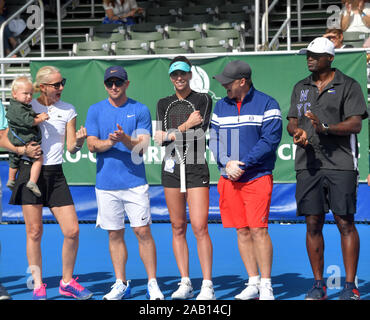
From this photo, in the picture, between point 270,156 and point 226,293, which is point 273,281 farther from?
point 270,156

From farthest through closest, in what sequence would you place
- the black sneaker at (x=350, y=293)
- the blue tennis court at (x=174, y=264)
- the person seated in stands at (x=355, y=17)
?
the person seated in stands at (x=355, y=17)
the blue tennis court at (x=174, y=264)
the black sneaker at (x=350, y=293)

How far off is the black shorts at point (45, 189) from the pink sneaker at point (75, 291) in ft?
2.43

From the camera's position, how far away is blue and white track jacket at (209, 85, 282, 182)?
673 cm

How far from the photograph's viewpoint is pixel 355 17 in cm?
1283

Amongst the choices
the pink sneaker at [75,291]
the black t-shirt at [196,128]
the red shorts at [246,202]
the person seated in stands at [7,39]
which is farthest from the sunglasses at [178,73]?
the person seated in stands at [7,39]

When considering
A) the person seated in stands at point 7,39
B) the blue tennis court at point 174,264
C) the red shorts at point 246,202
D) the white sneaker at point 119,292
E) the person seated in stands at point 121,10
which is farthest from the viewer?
the person seated in stands at point 121,10

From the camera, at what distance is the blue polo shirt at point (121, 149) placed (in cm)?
692

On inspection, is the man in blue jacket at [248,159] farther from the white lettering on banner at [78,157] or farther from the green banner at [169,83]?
the white lettering on banner at [78,157]

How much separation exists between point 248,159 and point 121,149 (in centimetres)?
117

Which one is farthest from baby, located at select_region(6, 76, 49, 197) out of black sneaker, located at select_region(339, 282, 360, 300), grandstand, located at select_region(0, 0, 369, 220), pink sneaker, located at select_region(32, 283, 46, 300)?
grandstand, located at select_region(0, 0, 369, 220)

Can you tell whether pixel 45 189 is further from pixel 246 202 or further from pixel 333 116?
pixel 333 116

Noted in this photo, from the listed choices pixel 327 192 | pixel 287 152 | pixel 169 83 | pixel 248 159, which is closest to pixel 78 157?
pixel 169 83

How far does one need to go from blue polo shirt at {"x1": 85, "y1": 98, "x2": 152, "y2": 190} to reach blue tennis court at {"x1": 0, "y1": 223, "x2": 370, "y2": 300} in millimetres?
1068

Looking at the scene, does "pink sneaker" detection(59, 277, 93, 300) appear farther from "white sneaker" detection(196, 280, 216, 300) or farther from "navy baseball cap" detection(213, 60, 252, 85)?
"navy baseball cap" detection(213, 60, 252, 85)
